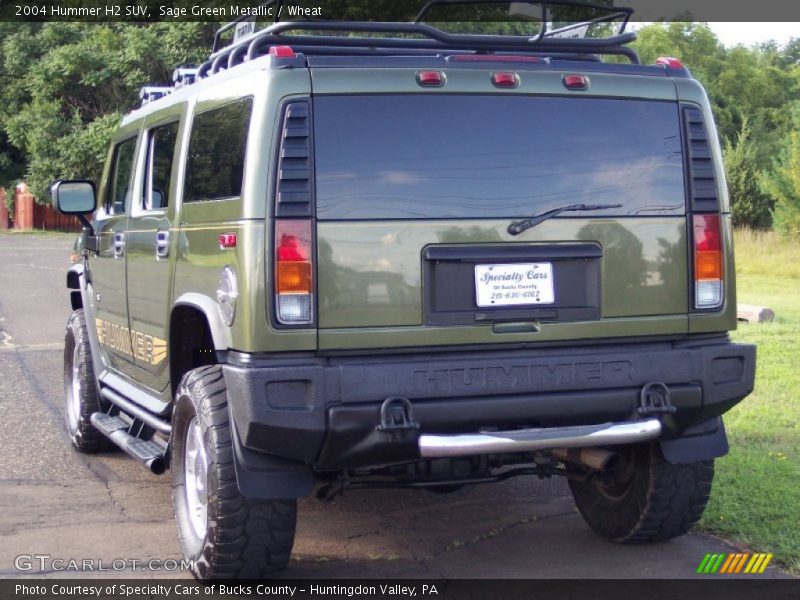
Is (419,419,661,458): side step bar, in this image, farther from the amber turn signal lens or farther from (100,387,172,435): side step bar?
(100,387,172,435): side step bar

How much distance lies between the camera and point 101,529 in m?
5.48

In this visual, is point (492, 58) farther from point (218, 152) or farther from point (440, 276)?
point (218, 152)

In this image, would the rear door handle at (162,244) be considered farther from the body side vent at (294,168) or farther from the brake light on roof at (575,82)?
the brake light on roof at (575,82)

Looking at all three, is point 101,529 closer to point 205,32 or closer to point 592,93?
point 592,93

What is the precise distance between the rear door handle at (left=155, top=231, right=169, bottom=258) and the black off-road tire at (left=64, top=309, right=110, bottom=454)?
6.40 ft

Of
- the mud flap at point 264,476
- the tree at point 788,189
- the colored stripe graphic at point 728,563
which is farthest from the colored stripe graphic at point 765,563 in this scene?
the tree at point 788,189

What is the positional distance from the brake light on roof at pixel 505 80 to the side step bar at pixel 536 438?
1.39m

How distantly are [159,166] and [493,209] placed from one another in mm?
2161

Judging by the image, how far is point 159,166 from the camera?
18.8ft

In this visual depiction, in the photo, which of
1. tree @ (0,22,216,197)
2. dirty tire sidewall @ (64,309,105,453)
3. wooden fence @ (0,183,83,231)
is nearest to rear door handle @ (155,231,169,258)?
dirty tire sidewall @ (64,309,105,453)

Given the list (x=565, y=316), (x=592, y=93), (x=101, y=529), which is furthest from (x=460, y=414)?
(x=101, y=529)

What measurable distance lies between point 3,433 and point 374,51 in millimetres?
4558

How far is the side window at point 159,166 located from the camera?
545cm

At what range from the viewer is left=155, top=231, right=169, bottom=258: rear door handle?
205 inches
